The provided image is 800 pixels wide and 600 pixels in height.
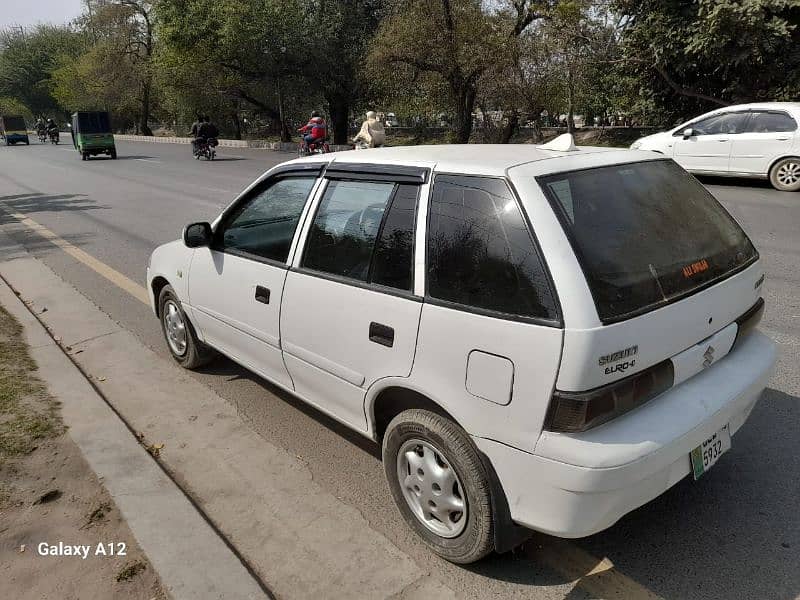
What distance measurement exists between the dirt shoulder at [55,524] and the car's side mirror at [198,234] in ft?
4.45

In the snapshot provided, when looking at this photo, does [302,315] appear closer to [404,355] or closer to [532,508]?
[404,355]

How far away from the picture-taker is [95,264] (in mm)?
8070

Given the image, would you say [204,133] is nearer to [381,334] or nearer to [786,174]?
[786,174]

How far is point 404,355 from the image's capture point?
2549 mm

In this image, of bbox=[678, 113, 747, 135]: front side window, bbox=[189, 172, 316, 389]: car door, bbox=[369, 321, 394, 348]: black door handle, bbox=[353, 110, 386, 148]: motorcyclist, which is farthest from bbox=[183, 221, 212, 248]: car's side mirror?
bbox=[353, 110, 386, 148]: motorcyclist

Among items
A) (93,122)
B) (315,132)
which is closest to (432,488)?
(315,132)

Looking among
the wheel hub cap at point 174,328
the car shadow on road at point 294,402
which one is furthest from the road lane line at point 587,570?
the wheel hub cap at point 174,328

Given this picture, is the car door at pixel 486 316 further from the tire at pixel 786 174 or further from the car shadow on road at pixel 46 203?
the car shadow on road at pixel 46 203

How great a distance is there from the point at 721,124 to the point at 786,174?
159 centimetres

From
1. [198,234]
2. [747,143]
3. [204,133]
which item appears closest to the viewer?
[198,234]

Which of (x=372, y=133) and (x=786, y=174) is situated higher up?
(x=372, y=133)

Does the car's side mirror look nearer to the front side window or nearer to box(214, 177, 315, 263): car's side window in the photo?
box(214, 177, 315, 263): car's side window

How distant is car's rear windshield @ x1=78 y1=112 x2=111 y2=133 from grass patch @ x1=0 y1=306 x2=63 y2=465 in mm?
25486

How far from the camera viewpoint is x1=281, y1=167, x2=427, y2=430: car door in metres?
2.63
